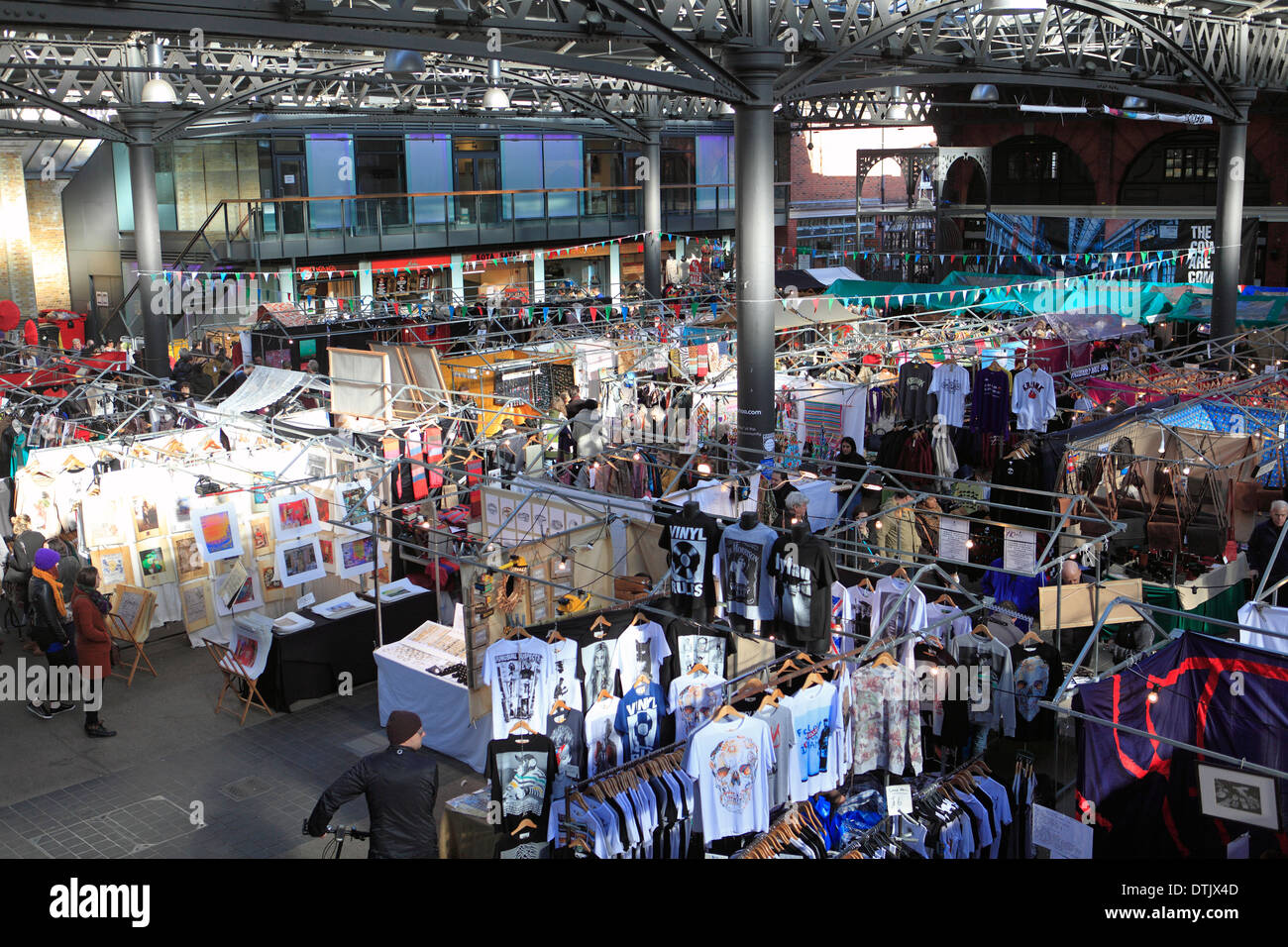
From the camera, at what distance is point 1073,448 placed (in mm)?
12797

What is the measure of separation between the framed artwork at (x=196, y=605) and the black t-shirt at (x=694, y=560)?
6239 millimetres

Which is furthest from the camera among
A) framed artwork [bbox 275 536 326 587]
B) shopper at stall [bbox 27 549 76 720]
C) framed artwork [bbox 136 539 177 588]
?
framed artwork [bbox 136 539 177 588]

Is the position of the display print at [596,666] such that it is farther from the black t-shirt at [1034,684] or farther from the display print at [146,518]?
the display print at [146,518]

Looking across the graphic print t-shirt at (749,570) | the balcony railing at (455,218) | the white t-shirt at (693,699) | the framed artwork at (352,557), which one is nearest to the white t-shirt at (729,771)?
the white t-shirt at (693,699)

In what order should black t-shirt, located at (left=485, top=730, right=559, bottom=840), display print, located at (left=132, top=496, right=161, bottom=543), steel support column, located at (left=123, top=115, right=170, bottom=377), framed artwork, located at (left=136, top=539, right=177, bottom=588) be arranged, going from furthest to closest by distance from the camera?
steel support column, located at (left=123, top=115, right=170, bottom=377) < framed artwork, located at (left=136, top=539, right=177, bottom=588) < display print, located at (left=132, top=496, right=161, bottom=543) < black t-shirt, located at (left=485, top=730, right=559, bottom=840)

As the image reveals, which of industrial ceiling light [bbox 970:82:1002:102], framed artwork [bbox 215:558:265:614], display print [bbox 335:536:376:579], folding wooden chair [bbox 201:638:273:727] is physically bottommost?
folding wooden chair [bbox 201:638:273:727]

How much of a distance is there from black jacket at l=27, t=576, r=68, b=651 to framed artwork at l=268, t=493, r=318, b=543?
2124mm

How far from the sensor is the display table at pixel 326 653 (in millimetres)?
11039

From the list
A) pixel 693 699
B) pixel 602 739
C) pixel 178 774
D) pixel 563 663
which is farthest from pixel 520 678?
pixel 178 774

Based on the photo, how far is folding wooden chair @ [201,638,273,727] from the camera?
11000mm

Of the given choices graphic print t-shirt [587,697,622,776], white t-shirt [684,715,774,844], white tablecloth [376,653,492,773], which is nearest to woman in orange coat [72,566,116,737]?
white tablecloth [376,653,492,773]

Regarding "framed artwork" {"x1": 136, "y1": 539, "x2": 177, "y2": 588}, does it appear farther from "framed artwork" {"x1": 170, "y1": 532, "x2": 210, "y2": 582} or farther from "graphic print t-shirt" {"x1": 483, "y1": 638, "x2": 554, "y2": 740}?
"graphic print t-shirt" {"x1": 483, "y1": 638, "x2": 554, "y2": 740}

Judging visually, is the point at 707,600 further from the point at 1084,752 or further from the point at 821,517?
the point at 821,517

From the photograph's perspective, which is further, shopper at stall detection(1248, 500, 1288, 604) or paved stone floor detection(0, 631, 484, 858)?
shopper at stall detection(1248, 500, 1288, 604)
